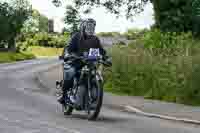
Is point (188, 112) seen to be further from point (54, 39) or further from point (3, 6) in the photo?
point (54, 39)

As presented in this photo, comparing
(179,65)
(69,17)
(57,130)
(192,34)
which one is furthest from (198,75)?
(69,17)

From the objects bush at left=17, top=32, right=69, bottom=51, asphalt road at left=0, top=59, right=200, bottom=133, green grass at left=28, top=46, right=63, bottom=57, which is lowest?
green grass at left=28, top=46, right=63, bottom=57

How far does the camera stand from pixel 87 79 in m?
12.4

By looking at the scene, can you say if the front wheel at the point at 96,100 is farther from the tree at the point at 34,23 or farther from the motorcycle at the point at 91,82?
the tree at the point at 34,23

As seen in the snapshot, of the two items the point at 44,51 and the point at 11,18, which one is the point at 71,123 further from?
the point at 44,51

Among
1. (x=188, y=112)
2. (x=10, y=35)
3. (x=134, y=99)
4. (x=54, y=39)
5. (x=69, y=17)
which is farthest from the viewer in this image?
(x=54, y=39)

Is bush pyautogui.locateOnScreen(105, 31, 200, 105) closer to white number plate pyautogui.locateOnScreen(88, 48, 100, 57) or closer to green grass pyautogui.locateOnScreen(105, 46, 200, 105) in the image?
green grass pyautogui.locateOnScreen(105, 46, 200, 105)

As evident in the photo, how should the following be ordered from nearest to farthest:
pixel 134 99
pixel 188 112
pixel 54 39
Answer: pixel 188 112
pixel 134 99
pixel 54 39

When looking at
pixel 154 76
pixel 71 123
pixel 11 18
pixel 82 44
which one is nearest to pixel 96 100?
pixel 71 123

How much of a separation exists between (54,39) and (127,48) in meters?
100

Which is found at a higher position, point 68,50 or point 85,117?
point 68,50

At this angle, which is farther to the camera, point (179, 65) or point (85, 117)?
point (179, 65)

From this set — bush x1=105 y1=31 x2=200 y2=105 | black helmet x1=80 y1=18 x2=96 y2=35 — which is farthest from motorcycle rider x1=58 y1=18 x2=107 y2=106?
bush x1=105 y1=31 x2=200 y2=105

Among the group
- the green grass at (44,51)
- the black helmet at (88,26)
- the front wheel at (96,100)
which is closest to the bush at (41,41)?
the green grass at (44,51)
